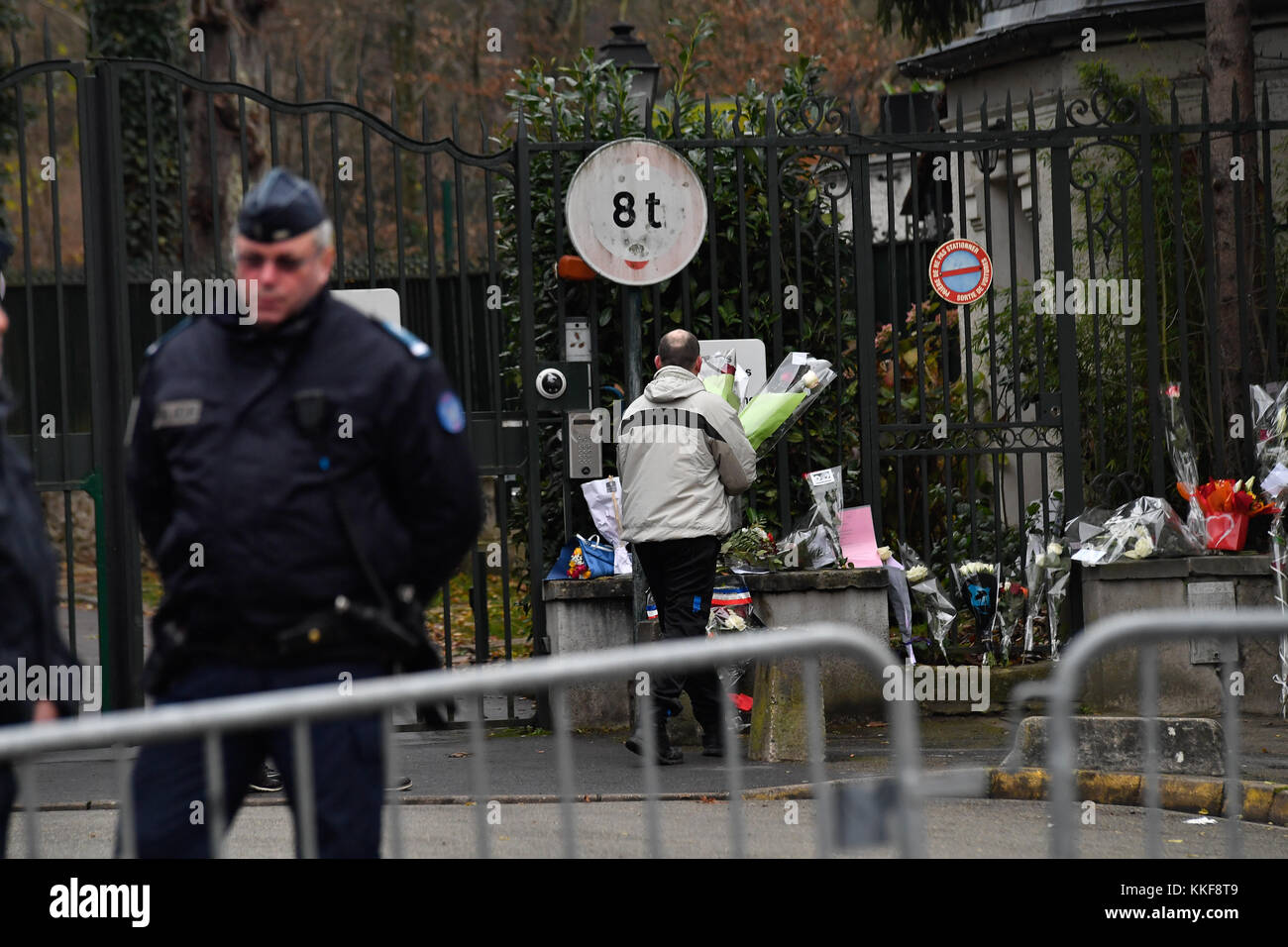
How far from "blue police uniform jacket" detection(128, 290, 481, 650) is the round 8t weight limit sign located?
471 cm

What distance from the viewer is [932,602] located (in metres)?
8.80

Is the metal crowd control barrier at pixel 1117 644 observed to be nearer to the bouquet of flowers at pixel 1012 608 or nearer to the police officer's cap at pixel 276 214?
the police officer's cap at pixel 276 214

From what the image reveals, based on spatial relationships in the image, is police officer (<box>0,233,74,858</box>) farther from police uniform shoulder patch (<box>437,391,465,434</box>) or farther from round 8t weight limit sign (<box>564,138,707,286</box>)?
round 8t weight limit sign (<box>564,138,707,286</box>)

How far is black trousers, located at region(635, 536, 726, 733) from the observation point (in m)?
7.66

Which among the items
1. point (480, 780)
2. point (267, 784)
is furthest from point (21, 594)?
point (267, 784)

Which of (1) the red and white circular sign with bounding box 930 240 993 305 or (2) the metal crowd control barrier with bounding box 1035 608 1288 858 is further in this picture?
(1) the red and white circular sign with bounding box 930 240 993 305

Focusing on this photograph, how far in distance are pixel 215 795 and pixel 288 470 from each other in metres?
0.69

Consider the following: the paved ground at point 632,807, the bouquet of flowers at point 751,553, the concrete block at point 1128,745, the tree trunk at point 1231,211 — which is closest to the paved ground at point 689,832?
the paved ground at point 632,807

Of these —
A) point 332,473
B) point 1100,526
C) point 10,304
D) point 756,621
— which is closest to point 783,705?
point 756,621

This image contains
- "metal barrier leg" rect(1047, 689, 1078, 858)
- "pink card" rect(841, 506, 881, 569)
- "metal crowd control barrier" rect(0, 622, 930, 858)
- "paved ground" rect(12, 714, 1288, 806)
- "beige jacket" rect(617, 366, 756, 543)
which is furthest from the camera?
"pink card" rect(841, 506, 881, 569)

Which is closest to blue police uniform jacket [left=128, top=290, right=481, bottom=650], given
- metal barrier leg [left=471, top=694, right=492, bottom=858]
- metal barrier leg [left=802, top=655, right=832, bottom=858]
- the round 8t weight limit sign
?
metal barrier leg [left=471, top=694, right=492, bottom=858]

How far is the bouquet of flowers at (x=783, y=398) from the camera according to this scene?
836cm

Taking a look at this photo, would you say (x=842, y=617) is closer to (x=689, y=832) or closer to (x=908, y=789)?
(x=689, y=832)

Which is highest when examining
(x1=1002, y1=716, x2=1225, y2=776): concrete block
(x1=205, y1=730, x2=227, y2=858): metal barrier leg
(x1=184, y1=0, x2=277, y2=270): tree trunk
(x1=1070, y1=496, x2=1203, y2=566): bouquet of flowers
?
(x1=184, y1=0, x2=277, y2=270): tree trunk
